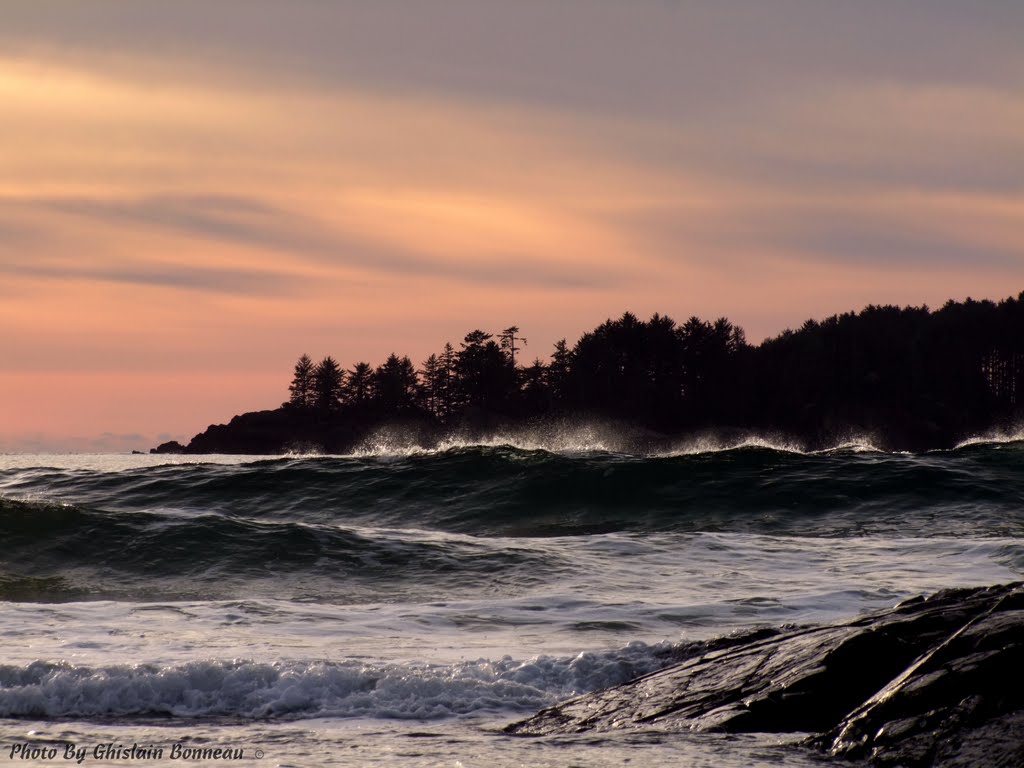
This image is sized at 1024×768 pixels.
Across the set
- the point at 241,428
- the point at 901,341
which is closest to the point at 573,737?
the point at 901,341

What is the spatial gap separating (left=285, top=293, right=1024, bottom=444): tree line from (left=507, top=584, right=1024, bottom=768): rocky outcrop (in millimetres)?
109749

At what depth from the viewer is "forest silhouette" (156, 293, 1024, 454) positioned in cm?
11381

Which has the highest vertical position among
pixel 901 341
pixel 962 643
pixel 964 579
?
pixel 901 341

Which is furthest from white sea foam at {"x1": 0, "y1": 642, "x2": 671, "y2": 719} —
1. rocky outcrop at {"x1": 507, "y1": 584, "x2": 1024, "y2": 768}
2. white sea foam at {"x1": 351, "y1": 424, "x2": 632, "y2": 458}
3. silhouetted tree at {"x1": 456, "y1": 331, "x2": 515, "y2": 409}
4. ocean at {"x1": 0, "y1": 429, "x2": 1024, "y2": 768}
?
silhouetted tree at {"x1": 456, "y1": 331, "x2": 515, "y2": 409}

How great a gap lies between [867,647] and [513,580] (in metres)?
7.80

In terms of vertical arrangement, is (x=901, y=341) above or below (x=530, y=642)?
above

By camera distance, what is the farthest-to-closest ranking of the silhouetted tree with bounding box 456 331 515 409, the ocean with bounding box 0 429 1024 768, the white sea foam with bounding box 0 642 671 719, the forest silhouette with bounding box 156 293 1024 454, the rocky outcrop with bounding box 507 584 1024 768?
the silhouetted tree with bounding box 456 331 515 409
the forest silhouette with bounding box 156 293 1024 454
the white sea foam with bounding box 0 642 671 719
the ocean with bounding box 0 429 1024 768
the rocky outcrop with bounding box 507 584 1024 768

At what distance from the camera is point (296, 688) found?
7.88 metres

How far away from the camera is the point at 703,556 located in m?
15.8

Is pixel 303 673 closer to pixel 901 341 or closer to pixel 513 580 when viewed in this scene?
pixel 513 580

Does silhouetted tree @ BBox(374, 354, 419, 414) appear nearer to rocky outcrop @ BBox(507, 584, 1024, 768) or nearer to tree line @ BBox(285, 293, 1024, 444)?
tree line @ BBox(285, 293, 1024, 444)

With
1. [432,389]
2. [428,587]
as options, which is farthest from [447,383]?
[428,587]

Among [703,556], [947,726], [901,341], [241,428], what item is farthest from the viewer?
[241,428]

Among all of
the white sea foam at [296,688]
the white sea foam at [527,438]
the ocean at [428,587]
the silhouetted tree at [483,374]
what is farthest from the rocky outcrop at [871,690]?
the silhouetted tree at [483,374]
